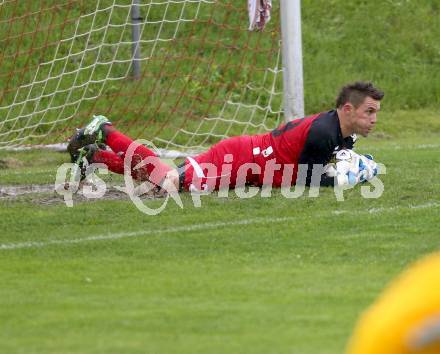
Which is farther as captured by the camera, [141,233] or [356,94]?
[356,94]

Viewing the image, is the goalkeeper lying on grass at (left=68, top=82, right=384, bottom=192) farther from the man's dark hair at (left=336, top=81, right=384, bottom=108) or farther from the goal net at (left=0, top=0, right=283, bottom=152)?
the goal net at (left=0, top=0, right=283, bottom=152)

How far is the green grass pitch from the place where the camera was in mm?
5777

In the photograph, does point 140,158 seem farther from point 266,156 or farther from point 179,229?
point 179,229

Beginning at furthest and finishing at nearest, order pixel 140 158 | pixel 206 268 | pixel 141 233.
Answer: pixel 140 158 → pixel 141 233 → pixel 206 268

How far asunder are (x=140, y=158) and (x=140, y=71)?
703cm

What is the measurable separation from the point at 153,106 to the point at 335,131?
6.74 m

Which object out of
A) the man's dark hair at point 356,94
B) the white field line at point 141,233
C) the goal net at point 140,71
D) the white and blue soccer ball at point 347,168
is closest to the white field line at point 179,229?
the white field line at point 141,233

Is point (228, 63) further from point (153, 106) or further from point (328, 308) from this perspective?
point (328, 308)

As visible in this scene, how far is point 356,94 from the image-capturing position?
34.3 ft

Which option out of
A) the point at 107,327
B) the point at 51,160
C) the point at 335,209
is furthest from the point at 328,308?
the point at 51,160

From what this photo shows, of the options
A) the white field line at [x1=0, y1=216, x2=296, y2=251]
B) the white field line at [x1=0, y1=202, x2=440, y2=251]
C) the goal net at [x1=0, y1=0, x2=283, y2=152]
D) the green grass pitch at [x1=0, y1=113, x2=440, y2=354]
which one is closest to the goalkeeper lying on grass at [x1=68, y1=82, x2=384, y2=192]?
the green grass pitch at [x1=0, y1=113, x2=440, y2=354]

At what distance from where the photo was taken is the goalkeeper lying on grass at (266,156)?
34.2 ft

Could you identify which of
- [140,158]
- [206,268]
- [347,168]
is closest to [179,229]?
[206,268]

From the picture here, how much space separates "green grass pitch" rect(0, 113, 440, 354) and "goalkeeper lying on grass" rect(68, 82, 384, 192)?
0.70ft
